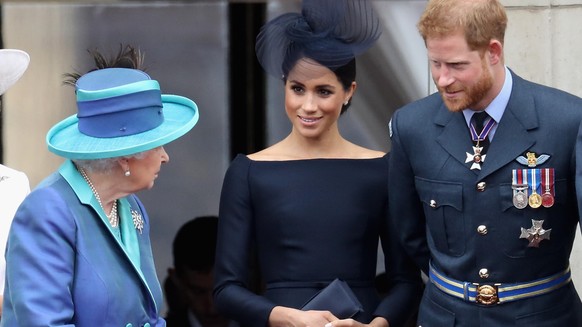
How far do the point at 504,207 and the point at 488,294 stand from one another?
28cm

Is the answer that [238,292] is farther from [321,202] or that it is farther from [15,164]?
[15,164]

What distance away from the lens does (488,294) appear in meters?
4.27

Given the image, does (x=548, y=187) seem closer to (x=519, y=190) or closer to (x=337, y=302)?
(x=519, y=190)

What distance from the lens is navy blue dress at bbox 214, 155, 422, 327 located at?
A: 488 cm

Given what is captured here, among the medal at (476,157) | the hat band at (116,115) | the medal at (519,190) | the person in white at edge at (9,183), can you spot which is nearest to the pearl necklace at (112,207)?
the hat band at (116,115)

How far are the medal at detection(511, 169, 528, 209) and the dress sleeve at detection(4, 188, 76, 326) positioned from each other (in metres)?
1.36

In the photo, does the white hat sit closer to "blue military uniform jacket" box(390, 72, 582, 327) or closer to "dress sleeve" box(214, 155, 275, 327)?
"dress sleeve" box(214, 155, 275, 327)

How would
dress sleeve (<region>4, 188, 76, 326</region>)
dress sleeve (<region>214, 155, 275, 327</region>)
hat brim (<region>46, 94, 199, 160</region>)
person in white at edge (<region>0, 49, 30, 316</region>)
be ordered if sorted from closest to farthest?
dress sleeve (<region>4, 188, 76, 326</region>) → hat brim (<region>46, 94, 199, 160</region>) → person in white at edge (<region>0, 49, 30, 316</region>) → dress sleeve (<region>214, 155, 275, 327</region>)

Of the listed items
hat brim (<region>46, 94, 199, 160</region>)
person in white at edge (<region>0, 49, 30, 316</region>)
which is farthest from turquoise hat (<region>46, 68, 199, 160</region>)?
person in white at edge (<region>0, 49, 30, 316</region>)

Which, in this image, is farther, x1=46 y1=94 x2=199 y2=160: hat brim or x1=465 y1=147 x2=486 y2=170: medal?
x1=465 y1=147 x2=486 y2=170: medal

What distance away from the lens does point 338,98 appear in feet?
16.2

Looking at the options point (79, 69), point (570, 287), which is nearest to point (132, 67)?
point (570, 287)

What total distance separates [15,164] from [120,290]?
2483mm

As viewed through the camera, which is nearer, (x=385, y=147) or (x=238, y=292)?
(x=238, y=292)
